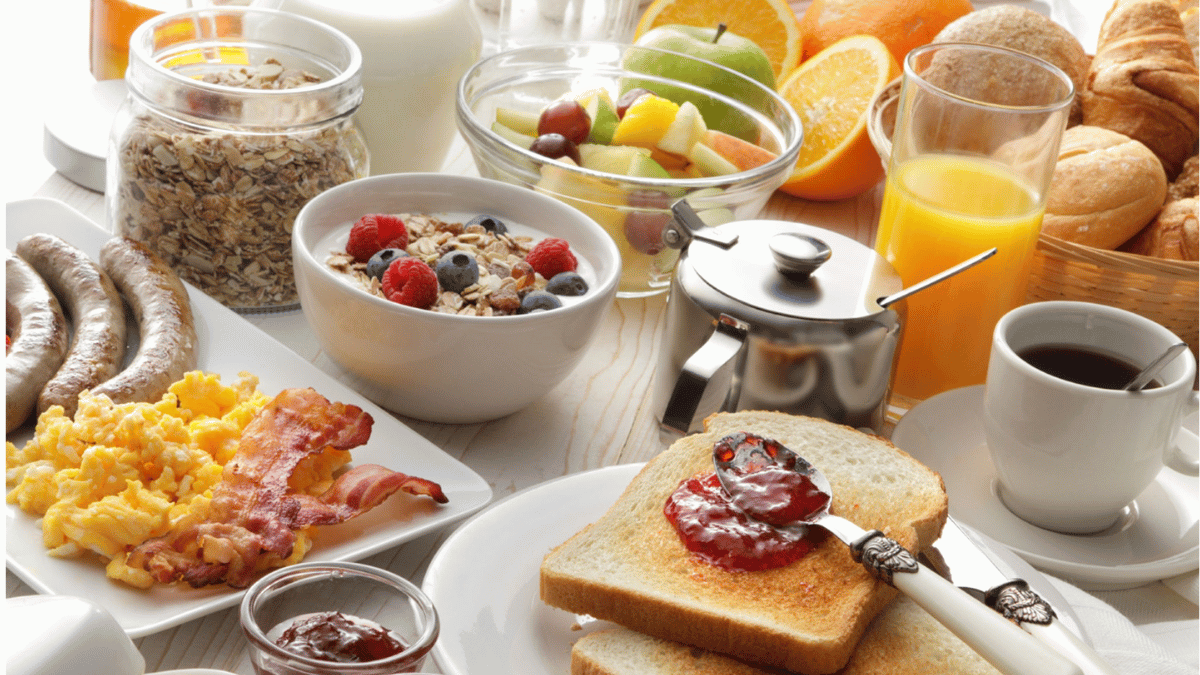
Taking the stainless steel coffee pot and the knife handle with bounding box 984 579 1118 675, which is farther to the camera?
the stainless steel coffee pot

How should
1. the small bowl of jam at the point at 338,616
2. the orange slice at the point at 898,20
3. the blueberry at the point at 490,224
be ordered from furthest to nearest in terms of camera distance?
the orange slice at the point at 898,20 → the blueberry at the point at 490,224 → the small bowl of jam at the point at 338,616


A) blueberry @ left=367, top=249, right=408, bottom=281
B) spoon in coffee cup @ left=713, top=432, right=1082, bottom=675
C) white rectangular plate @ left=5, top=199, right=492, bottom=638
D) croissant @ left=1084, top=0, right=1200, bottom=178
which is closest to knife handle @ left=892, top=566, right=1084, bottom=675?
spoon in coffee cup @ left=713, top=432, right=1082, bottom=675

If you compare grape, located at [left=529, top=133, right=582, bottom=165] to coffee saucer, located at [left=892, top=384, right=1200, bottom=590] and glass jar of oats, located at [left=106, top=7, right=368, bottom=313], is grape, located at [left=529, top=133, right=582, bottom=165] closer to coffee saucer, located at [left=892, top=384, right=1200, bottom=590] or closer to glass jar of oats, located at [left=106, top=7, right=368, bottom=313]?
glass jar of oats, located at [left=106, top=7, right=368, bottom=313]

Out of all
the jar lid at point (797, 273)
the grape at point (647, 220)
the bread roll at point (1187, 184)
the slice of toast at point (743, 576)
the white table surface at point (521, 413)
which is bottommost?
the white table surface at point (521, 413)

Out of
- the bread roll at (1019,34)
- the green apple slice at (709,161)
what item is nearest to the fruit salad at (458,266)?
the green apple slice at (709,161)

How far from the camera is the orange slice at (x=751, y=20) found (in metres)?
2.21

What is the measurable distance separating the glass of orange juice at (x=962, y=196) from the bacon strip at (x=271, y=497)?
73 cm

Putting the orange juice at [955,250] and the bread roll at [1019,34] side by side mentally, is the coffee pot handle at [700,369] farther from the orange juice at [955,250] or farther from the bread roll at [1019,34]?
the bread roll at [1019,34]

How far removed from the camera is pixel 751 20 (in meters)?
2.23

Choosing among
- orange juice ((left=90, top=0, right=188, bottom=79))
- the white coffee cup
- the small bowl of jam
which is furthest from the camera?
orange juice ((left=90, top=0, right=188, bottom=79))

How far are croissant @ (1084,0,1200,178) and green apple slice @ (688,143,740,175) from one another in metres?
0.64

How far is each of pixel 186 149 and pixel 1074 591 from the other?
47.6 inches

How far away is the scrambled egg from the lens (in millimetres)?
1019

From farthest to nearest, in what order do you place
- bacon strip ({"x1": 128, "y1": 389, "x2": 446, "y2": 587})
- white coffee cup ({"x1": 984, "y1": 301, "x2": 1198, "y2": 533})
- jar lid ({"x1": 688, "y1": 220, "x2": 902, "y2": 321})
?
jar lid ({"x1": 688, "y1": 220, "x2": 902, "y2": 321}) → white coffee cup ({"x1": 984, "y1": 301, "x2": 1198, "y2": 533}) → bacon strip ({"x1": 128, "y1": 389, "x2": 446, "y2": 587})
